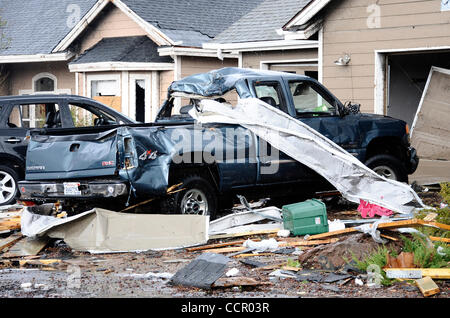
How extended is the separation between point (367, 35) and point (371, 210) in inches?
212

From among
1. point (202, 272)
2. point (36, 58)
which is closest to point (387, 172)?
point (202, 272)

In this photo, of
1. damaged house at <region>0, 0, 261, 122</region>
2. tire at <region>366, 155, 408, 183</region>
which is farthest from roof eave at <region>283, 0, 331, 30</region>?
damaged house at <region>0, 0, 261, 122</region>

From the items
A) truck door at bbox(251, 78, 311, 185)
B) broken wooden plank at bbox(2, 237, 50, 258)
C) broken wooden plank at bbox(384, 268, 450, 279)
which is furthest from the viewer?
truck door at bbox(251, 78, 311, 185)

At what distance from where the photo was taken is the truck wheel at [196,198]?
1009 cm

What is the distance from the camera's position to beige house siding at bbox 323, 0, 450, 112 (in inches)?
553

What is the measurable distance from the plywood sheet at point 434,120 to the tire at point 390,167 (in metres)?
4.81

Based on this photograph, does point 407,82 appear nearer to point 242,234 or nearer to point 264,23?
point 264,23

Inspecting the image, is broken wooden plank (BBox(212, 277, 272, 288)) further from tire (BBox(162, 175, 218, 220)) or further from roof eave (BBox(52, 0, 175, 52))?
roof eave (BBox(52, 0, 175, 52))

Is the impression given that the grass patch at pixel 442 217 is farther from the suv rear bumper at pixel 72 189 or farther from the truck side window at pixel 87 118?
the truck side window at pixel 87 118

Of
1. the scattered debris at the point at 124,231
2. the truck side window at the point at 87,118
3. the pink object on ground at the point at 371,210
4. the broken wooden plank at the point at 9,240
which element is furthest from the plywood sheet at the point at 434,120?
the broken wooden plank at the point at 9,240

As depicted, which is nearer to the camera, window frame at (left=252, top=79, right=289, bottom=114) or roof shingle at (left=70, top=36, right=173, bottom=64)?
window frame at (left=252, top=79, right=289, bottom=114)

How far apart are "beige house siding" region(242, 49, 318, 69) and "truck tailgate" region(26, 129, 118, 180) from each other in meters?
8.48

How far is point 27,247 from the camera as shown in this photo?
31.1 ft
